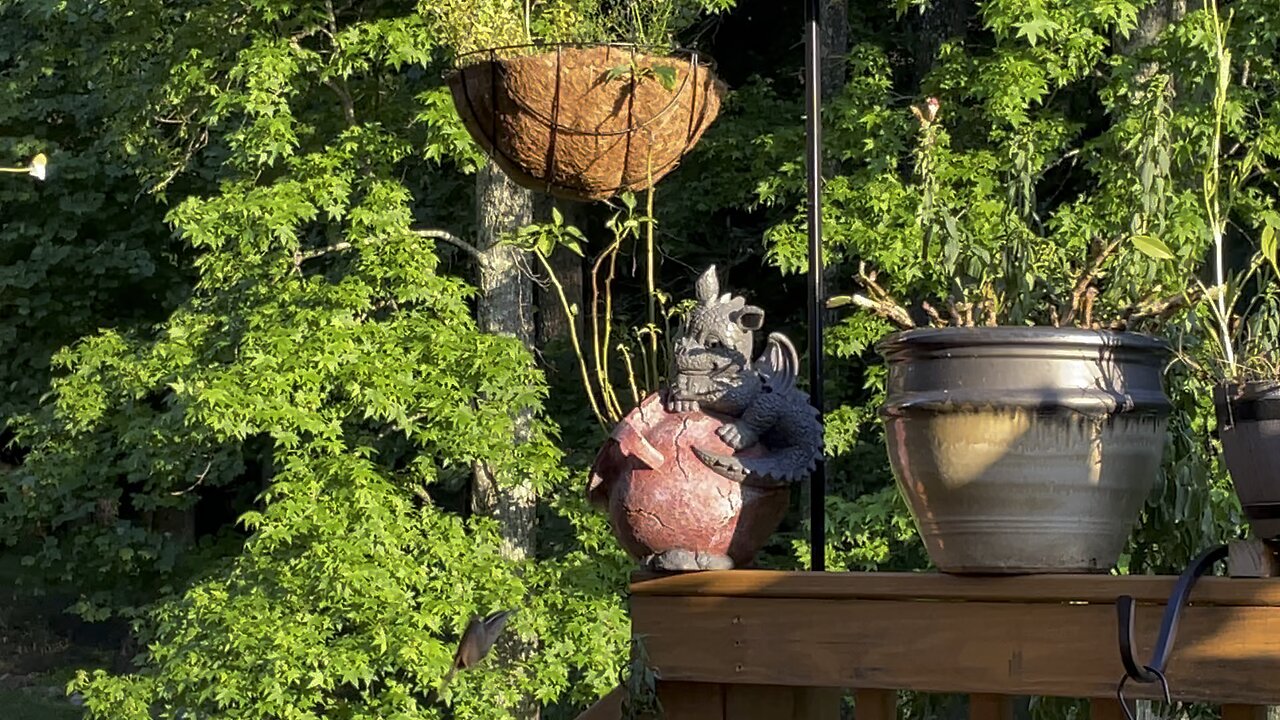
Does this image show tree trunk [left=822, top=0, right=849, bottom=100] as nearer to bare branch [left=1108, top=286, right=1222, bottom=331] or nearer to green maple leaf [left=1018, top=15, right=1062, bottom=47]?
green maple leaf [left=1018, top=15, right=1062, bottom=47]

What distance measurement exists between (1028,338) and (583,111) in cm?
106

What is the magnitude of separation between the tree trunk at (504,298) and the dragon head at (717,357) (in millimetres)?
4818

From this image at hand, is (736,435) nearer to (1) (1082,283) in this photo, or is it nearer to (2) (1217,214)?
(1) (1082,283)

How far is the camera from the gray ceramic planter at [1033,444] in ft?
5.95

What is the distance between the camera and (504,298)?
23.7ft

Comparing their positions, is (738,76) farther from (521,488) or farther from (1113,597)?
(1113,597)

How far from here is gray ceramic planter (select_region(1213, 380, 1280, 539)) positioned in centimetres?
172

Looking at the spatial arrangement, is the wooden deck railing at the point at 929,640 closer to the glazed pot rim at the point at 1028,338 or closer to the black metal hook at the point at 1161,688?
the black metal hook at the point at 1161,688

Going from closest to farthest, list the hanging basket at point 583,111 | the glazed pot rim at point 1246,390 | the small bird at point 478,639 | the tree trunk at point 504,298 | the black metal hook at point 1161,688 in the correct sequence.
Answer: the black metal hook at point 1161,688, the glazed pot rim at point 1246,390, the small bird at point 478,639, the hanging basket at point 583,111, the tree trunk at point 504,298

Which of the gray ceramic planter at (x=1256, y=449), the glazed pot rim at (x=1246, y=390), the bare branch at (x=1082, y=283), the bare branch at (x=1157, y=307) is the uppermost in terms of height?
the bare branch at (x=1082, y=283)

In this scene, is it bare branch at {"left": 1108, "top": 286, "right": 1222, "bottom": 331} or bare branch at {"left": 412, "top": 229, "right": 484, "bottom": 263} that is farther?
bare branch at {"left": 412, "top": 229, "right": 484, "bottom": 263}

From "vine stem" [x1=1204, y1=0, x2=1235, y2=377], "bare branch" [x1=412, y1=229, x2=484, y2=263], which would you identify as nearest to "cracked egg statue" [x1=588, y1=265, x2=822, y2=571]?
"vine stem" [x1=1204, y1=0, x2=1235, y2=377]

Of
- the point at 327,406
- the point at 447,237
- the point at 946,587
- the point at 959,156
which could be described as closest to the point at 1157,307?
the point at 946,587

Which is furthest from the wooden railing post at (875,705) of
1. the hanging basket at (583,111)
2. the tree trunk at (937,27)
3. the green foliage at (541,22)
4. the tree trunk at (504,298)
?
the tree trunk at (937,27)
